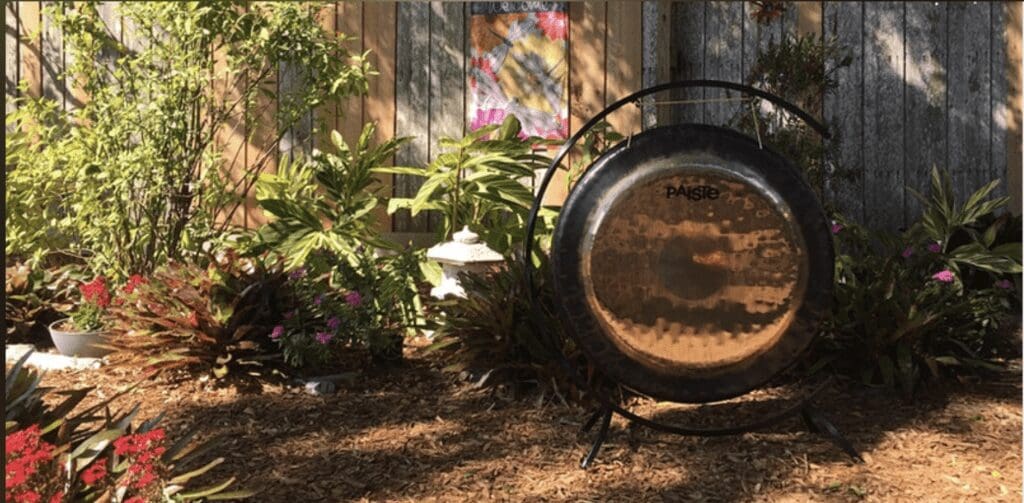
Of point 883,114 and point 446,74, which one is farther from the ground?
point 446,74

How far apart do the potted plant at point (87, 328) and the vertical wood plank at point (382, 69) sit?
2168 millimetres

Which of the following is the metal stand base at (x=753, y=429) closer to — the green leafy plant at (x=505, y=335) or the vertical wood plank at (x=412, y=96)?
the green leafy plant at (x=505, y=335)

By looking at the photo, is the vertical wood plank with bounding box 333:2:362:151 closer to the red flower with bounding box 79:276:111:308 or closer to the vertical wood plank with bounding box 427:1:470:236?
the vertical wood plank with bounding box 427:1:470:236

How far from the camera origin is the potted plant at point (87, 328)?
568 cm

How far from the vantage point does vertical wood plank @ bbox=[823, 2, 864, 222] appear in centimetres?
714

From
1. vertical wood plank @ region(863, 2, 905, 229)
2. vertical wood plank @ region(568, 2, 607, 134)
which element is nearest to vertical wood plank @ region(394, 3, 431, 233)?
vertical wood plank @ region(568, 2, 607, 134)

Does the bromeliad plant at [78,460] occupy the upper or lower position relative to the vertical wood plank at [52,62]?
lower

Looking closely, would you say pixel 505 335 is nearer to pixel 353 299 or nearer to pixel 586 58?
pixel 353 299

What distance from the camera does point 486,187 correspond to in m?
6.32

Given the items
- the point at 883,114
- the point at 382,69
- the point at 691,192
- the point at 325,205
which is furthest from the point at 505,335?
the point at 883,114

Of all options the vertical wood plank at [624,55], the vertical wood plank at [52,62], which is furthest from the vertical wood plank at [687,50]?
the vertical wood plank at [52,62]

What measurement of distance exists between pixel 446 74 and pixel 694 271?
152 inches

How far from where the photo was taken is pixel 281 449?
14.2 feet

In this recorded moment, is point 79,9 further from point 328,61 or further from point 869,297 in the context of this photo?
point 869,297
